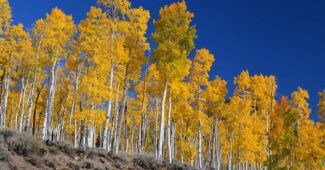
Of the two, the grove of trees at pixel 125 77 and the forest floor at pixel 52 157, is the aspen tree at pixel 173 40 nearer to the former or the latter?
the grove of trees at pixel 125 77

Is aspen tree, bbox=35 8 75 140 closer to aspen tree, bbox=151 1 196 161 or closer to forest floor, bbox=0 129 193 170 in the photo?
aspen tree, bbox=151 1 196 161

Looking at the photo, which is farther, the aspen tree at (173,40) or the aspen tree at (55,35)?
the aspen tree at (55,35)

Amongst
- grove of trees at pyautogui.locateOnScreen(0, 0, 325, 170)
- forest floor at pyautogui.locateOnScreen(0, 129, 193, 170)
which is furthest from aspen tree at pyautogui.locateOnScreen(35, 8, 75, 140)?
forest floor at pyautogui.locateOnScreen(0, 129, 193, 170)

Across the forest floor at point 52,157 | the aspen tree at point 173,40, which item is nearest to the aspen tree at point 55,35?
the aspen tree at point 173,40

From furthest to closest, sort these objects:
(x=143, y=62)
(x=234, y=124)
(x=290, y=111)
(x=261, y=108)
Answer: (x=261, y=108) < (x=234, y=124) < (x=290, y=111) < (x=143, y=62)

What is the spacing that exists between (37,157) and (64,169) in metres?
1.28

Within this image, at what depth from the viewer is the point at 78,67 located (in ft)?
92.0

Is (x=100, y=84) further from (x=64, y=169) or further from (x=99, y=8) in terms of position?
(x=64, y=169)

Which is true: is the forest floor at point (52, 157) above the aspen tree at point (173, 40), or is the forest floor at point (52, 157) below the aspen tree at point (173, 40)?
below

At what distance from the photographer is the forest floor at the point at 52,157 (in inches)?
583

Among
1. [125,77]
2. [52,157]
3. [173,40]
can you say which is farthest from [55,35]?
[52,157]

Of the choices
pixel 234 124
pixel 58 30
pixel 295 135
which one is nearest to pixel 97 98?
pixel 58 30

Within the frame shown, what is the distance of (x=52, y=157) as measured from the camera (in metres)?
16.7

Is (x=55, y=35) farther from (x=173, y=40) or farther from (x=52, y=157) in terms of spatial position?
(x=52, y=157)
